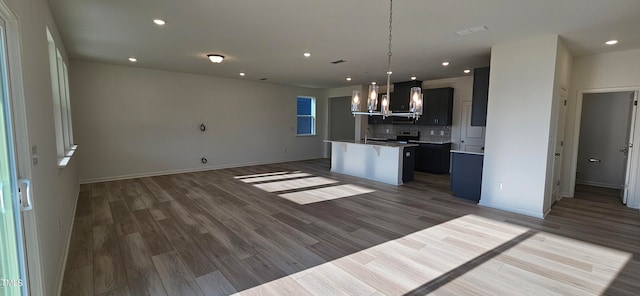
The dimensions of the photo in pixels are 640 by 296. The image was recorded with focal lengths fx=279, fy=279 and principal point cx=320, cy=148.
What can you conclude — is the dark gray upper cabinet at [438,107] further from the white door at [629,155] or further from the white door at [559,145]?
the white door at [629,155]

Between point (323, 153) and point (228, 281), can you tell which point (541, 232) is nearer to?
point (228, 281)

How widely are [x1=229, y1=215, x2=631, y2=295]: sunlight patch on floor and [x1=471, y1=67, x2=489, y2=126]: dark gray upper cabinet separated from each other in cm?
225

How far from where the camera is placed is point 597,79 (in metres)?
4.66

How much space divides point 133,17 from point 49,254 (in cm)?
253

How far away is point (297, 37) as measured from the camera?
12.6 feet

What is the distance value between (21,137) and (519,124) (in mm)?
5237

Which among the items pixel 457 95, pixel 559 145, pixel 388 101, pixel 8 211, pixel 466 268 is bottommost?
pixel 466 268

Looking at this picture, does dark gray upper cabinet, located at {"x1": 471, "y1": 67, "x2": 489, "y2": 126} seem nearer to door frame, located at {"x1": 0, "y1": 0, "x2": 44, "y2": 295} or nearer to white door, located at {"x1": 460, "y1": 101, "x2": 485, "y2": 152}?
white door, located at {"x1": 460, "y1": 101, "x2": 485, "y2": 152}

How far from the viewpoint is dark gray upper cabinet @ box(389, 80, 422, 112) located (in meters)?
7.78

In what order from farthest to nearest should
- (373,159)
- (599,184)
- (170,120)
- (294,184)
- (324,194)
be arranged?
(170,120) → (373,159) → (599,184) → (294,184) → (324,194)

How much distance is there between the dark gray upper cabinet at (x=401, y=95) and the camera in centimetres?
778

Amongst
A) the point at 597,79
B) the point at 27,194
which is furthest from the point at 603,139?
the point at 27,194

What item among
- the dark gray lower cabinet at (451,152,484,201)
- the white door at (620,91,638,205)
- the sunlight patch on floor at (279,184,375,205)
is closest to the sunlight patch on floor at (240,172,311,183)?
the sunlight patch on floor at (279,184,375,205)

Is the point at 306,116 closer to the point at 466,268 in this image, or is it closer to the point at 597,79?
the point at 597,79
